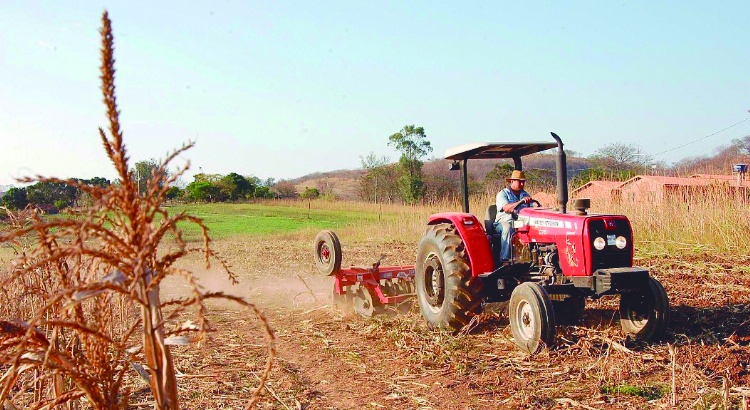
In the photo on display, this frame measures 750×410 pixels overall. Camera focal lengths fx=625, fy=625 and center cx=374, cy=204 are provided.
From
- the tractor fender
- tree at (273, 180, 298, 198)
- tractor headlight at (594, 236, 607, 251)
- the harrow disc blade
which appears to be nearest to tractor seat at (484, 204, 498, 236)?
the tractor fender

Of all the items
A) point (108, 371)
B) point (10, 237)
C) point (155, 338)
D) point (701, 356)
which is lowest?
point (701, 356)

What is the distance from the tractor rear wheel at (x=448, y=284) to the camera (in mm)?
5977

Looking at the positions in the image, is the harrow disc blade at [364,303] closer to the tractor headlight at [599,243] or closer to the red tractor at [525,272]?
the red tractor at [525,272]

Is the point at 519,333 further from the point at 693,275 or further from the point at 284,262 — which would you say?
the point at 284,262

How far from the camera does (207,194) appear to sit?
1558 inches

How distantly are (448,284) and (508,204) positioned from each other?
98 centimetres

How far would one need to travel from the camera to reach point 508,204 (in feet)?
20.1

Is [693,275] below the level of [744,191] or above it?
below

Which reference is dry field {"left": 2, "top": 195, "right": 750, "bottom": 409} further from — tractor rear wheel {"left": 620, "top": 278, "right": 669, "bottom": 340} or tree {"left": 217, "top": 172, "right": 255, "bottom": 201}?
tree {"left": 217, "top": 172, "right": 255, "bottom": 201}

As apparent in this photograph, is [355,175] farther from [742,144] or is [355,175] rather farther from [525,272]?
[525,272]

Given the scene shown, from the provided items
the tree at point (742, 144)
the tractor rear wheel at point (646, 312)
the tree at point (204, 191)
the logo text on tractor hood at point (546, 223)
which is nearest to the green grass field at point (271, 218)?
the tree at point (204, 191)

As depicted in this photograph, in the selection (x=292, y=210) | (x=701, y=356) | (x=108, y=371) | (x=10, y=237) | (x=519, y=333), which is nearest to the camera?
(x=10, y=237)

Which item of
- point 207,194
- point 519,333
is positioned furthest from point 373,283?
point 207,194

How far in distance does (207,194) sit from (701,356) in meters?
37.1
